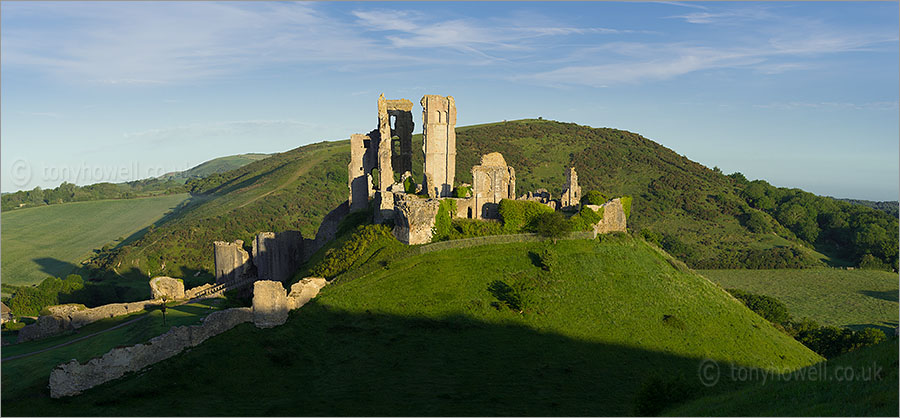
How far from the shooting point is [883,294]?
87188 millimetres

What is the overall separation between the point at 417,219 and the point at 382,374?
53.6 ft

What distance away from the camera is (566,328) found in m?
36.8

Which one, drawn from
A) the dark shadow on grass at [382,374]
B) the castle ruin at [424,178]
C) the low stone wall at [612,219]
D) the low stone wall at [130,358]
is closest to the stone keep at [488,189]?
the castle ruin at [424,178]

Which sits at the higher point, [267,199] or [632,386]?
[267,199]

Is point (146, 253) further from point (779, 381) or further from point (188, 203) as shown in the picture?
point (779, 381)

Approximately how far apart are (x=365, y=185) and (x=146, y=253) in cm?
6656

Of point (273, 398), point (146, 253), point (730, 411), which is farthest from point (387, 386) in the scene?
point (146, 253)

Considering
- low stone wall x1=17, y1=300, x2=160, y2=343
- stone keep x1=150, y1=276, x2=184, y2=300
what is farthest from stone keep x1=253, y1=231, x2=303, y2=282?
low stone wall x1=17, y1=300, x2=160, y2=343

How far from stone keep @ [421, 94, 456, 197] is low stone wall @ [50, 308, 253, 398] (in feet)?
91.0

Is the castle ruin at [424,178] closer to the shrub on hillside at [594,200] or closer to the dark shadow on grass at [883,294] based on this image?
the shrub on hillside at [594,200]

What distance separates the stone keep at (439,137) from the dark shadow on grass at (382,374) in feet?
74.8

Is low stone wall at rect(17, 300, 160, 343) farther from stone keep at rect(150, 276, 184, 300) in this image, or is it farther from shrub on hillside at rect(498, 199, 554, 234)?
shrub on hillside at rect(498, 199, 554, 234)

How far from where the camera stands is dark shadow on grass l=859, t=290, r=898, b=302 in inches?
3356

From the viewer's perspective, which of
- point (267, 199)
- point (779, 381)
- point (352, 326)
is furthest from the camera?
point (267, 199)
